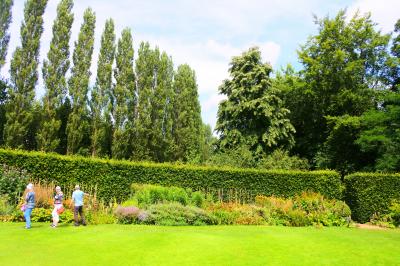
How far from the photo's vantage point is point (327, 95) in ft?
102

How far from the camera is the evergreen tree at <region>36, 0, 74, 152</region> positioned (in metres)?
26.0

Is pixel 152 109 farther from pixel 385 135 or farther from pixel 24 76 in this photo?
pixel 385 135

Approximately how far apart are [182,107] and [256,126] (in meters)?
10.8

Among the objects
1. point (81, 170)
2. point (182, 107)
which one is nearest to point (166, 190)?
point (81, 170)

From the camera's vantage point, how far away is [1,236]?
11.2 meters

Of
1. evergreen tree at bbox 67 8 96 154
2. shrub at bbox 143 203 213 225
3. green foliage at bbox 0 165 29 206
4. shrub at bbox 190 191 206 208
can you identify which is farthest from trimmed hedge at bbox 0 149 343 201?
evergreen tree at bbox 67 8 96 154

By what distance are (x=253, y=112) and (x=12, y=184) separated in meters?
18.2

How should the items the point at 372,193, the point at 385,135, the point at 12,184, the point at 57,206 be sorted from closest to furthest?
the point at 57,206 < the point at 12,184 < the point at 372,193 < the point at 385,135

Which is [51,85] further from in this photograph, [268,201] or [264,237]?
[264,237]


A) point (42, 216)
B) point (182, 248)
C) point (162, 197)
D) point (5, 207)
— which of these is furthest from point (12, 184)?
point (182, 248)

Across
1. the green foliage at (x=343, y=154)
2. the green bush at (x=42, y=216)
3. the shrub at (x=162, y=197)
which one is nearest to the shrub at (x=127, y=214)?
the shrub at (x=162, y=197)

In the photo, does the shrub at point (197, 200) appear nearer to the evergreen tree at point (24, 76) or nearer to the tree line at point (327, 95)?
the tree line at point (327, 95)

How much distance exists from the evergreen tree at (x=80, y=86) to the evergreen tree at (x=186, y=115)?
10.6 meters

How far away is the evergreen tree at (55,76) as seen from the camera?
26000mm
